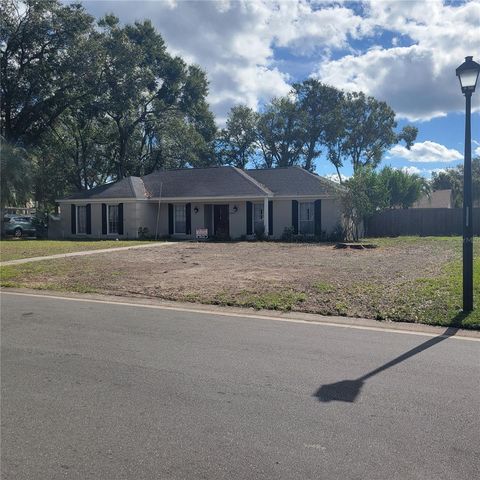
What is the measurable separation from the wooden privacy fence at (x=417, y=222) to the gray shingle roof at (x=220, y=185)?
16.6 ft

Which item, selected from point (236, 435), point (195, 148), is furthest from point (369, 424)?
point (195, 148)

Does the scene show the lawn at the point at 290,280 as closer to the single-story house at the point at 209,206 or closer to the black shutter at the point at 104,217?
the single-story house at the point at 209,206

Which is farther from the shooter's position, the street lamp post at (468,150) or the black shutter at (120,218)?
the black shutter at (120,218)

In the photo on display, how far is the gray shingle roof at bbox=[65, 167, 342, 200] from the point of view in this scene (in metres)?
27.3

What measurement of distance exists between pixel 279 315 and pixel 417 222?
23.7 meters

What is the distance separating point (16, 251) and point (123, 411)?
17.3 meters

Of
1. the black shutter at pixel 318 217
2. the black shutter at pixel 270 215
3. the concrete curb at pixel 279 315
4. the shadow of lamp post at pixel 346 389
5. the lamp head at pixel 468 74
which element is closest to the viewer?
the shadow of lamp post at pixel 346 389

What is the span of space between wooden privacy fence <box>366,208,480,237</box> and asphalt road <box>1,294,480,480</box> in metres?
24.0

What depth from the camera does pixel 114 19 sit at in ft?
127

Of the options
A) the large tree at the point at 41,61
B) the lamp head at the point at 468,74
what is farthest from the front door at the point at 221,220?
the lamp head at the point at 468,74

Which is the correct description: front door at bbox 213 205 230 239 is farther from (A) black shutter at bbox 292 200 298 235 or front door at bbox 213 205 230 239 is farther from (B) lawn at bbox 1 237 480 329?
(B) lawn at bbox 1 237 480 329

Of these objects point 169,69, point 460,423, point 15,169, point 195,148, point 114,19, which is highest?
point 114,19

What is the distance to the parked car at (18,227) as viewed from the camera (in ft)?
112

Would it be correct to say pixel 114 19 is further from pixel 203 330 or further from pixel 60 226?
pixel 203 330
